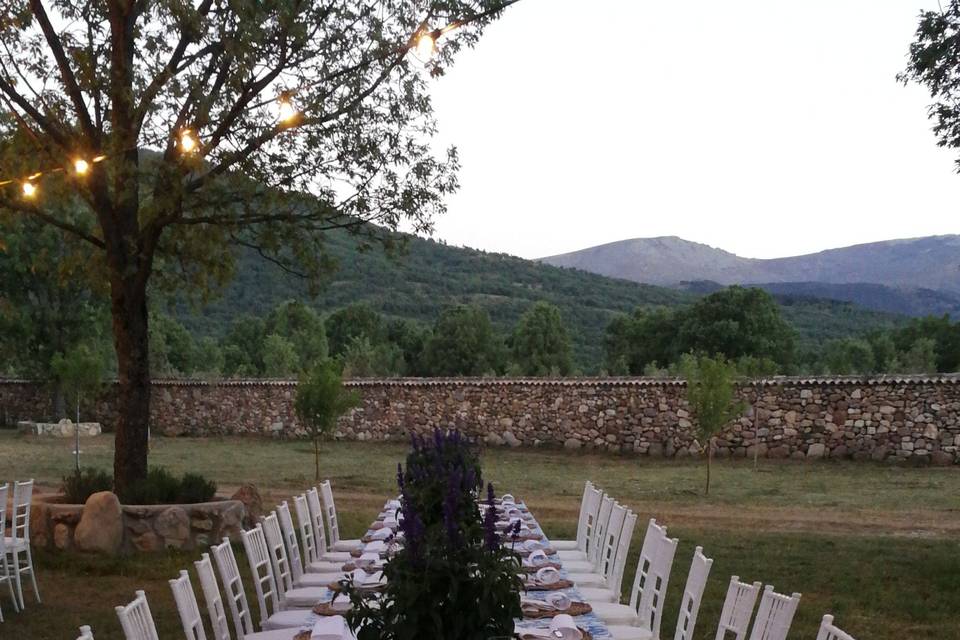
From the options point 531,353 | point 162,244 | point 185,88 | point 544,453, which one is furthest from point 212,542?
point 531,353

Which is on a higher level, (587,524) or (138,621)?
(138,621)

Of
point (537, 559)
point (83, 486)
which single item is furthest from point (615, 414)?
point (537, 559)

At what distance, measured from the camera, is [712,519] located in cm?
1210

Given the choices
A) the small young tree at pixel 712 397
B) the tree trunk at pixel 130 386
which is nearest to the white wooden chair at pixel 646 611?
the tree trunk at pixel 130 386

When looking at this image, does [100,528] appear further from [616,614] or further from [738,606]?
[738,606]

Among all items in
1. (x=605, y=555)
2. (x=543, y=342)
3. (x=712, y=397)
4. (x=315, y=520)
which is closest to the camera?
(x=605, y=555)

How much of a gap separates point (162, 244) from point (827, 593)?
7726 millimetres

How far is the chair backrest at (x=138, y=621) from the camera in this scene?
10.1 ft

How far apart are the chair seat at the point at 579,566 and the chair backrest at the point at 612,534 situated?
7 centimetres

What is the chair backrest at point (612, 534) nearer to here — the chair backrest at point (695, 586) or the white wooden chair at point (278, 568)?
the chair backrest at point (695, 586)

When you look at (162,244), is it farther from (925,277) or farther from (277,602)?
(925,277)

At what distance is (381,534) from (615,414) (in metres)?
15.1

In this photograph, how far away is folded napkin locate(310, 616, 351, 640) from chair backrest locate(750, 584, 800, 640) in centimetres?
147

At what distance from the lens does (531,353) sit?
38938 millimetres
